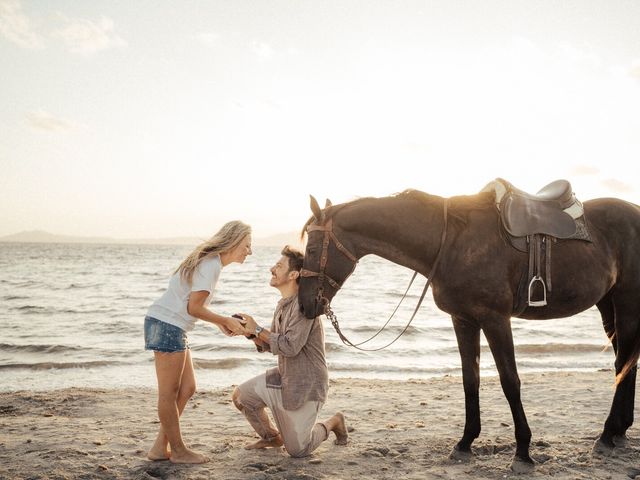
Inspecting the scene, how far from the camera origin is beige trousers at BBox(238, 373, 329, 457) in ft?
13.2

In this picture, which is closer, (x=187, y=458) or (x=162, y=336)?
(x=162, y=336)

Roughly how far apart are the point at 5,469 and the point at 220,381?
4840 millimetres

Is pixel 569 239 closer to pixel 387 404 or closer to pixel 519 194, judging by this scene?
pixel 519 194

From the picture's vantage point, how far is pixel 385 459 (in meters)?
4.32

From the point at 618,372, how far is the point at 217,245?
12.0 ft

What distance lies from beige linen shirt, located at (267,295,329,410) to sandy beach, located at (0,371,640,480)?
0.58 m

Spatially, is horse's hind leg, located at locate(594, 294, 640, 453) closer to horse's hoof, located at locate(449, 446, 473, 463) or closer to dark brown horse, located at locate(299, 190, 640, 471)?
dark brown horse, located at locate(299, 190, 640, 471)

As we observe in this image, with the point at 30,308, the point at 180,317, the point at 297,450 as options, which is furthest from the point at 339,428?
the point at 30,308

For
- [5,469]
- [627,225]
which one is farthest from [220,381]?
[627,225]

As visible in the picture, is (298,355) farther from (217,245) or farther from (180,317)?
(217,245)

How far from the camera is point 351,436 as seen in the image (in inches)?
198

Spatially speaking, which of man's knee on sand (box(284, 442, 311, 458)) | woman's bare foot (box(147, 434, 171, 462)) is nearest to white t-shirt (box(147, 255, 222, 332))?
woman's bare foot (box(147, 434, 171, 462))

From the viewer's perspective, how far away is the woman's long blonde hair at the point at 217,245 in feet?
12.6

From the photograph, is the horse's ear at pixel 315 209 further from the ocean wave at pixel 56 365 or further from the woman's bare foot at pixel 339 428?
the ocean wave at pixel 56 365
